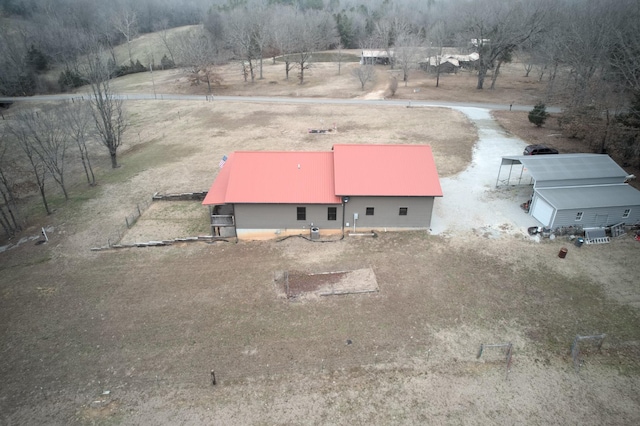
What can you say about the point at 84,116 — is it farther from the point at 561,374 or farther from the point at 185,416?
the point at 561,374

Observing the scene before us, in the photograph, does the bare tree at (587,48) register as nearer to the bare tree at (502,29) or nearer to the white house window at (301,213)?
the bare tree at (502,29)

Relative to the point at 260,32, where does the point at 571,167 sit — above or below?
below

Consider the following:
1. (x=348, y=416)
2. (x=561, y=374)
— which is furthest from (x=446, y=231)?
(x=348, y=416)

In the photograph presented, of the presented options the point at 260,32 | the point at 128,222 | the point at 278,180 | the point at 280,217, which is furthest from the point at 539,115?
the point at 260,32

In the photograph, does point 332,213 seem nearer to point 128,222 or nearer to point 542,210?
point 542,210

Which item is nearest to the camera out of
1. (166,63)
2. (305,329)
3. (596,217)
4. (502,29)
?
(305,329)

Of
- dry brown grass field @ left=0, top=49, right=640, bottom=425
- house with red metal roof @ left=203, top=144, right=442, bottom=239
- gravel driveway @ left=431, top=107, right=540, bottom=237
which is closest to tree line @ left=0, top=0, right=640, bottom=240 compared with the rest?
gravel driveway @ left=431, top=107, right=540, bottom=237

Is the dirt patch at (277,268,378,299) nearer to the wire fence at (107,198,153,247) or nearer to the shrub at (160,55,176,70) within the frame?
the wire fence at (107,198,153,247)
